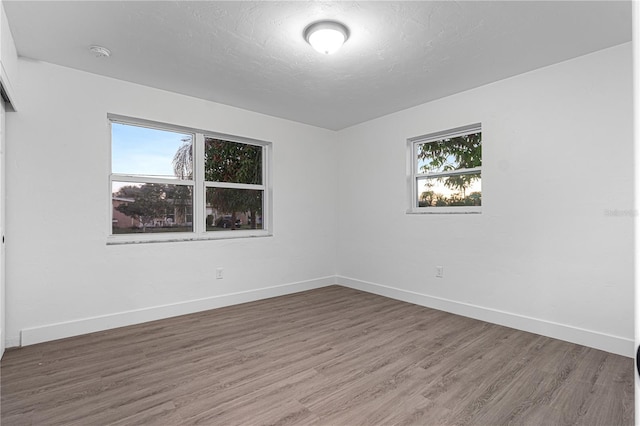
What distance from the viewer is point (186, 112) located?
386 centimetres

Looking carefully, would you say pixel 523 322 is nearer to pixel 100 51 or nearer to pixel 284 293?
pixel 284 293

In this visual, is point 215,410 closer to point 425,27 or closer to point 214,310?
point 214,310

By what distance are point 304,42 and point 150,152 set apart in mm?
2239

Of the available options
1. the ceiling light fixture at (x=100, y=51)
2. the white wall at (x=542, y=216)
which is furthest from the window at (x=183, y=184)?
the white wall at (x=542, y=216)

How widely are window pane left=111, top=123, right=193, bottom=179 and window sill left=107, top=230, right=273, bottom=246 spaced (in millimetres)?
700

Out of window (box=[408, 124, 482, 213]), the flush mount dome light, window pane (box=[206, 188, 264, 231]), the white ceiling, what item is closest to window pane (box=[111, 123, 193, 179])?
window pane (box=[206, 188, 264, 231])

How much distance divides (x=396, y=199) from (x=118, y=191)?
338 centimetres

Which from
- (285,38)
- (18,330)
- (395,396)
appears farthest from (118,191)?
(395,396)

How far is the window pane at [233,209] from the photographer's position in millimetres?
4238

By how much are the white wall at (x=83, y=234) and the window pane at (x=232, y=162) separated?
239 millimetres

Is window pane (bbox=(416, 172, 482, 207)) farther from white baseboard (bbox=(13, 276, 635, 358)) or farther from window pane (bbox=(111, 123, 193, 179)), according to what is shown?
window pane (bbox=(111, 123, 193, 179))

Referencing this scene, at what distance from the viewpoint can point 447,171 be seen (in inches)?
161

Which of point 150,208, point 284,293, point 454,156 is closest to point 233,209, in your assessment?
point 150,208

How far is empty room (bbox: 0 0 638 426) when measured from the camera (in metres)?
2.21
